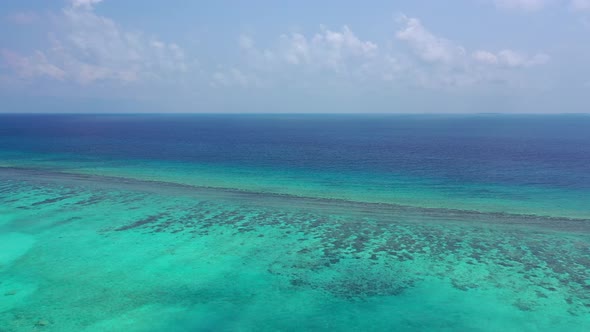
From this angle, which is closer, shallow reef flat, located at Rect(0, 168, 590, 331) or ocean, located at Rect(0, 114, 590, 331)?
shallow reef flat, located at Rect(0, 168, 590, 331)

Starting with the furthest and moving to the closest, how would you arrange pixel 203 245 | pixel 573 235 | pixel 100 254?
1. pixel 573 235
2. pixel 203 245
3. pixel 100 254

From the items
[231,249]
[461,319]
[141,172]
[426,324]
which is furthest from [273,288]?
[141,172]

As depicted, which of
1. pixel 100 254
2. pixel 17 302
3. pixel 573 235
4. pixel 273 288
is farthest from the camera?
pixel 573 235

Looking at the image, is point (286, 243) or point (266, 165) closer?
point (286, 243)

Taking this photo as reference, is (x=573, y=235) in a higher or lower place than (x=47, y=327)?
higher

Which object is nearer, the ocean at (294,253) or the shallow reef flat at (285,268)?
the shallow reef flat at (285,268)

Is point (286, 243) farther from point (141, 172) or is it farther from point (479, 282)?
A: point (141, 172)
